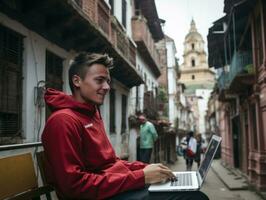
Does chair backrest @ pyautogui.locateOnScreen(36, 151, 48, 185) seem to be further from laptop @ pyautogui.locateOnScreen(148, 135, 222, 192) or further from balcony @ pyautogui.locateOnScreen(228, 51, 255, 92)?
balcony @ pyautogui.locateOnScreen(228, 51, 255, 92)

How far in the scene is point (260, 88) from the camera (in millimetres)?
14797

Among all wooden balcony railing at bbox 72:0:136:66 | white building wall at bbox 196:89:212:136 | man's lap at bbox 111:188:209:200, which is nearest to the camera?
man's lap at bbox 111:188:209:200

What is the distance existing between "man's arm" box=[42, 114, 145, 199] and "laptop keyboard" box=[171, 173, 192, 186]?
52 cm

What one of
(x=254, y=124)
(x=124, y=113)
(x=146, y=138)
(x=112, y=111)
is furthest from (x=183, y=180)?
(x=124, y=113)

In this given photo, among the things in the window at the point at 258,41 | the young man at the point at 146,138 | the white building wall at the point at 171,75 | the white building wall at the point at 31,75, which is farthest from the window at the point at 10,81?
the white building wall at the point at 171,75

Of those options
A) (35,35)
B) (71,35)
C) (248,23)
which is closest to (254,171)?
(248,23)

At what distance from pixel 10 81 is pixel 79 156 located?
16.7 feet

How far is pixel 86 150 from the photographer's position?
2961 mm

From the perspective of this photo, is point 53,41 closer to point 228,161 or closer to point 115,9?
point 115,9

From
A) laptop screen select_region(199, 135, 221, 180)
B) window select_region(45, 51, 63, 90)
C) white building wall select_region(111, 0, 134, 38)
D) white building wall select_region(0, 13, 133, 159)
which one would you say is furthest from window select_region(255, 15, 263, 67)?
laptop screen select_region(199, 135, 221, 180)

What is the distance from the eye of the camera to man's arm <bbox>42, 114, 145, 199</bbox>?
2713 millimetres

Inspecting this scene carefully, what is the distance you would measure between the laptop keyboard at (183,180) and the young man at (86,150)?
12 centimetres

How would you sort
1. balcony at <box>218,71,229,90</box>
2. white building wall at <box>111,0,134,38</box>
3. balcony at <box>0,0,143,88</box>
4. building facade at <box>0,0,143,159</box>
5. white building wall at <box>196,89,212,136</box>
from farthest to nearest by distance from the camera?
white building wall at <box>196,89,212,136</box> < balcony at <box>218,71,229,90</box> < white building wall at <box>111,0,134,38</box> < balcony at <box>0,0,143,88</box> < building facade at <box>0,0,143,159</box>

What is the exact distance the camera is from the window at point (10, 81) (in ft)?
24.2
